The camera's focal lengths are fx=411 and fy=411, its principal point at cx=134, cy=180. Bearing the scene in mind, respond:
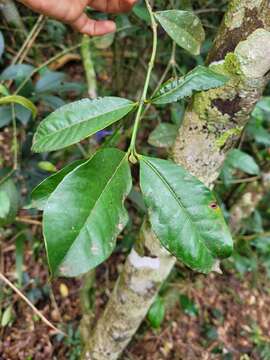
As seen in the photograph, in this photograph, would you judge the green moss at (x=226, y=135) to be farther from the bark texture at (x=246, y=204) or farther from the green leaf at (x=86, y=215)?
the bark texture at (x=246, y=204)

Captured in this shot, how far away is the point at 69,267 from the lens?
39 cm

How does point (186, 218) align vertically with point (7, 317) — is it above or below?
above

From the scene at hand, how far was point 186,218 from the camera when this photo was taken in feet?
1.44

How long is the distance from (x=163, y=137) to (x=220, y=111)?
0.27 meters

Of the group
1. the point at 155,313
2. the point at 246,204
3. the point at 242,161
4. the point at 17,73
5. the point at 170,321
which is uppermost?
the point at 17,73

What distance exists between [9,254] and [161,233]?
1.00 metres

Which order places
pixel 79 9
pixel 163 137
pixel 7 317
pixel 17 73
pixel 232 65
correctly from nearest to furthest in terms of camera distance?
pixel 232 65, pixel 79 9, pixel 163 137, pixel 17 73, pixel 7 317

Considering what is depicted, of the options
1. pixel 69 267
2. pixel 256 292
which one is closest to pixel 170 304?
pixel 256 292

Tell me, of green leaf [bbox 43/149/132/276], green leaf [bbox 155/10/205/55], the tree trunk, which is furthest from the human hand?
green leaf [bbox 43/149/132/276]

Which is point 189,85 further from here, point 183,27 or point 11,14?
point 11,14

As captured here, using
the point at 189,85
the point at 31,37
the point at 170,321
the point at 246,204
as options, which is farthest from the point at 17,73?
the point at 170,321

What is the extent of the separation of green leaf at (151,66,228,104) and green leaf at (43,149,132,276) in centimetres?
11

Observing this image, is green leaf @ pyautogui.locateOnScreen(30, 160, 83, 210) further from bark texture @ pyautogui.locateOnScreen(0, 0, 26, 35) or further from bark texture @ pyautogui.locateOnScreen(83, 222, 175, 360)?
bark texture @ pyautogui.locateOnScreen(0, 0, 26, 35)

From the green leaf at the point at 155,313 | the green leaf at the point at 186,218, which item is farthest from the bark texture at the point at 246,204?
the green leaf at the point at 186,218
